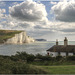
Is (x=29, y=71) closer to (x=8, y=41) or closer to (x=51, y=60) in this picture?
(x=51, y=60)

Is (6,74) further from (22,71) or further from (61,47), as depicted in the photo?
(61,47)

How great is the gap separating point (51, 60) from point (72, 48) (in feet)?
Answer: 49.4

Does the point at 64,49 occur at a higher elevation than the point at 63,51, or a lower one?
higher

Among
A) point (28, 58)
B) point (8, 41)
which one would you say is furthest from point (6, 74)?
point (8, 41)

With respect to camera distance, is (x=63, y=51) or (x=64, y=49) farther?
(x=64, y=49)

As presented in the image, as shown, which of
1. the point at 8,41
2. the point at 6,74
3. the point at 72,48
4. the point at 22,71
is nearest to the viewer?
the point at 6,74

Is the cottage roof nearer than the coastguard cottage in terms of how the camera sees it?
No

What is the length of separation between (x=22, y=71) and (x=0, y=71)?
6.63 ft

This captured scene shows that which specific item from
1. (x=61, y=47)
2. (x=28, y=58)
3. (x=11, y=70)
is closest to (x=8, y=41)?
(x=61, y=47)

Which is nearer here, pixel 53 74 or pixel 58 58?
pixel 53 74

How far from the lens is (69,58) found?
25.5 metres

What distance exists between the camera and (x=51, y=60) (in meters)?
24.8

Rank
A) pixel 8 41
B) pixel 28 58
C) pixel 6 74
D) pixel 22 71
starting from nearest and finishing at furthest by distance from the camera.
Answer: pixel 6 74
pixel 22 71
pixel 28 58
pixel 8 41

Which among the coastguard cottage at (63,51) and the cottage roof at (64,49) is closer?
the coastguard cottage at (63,51)
